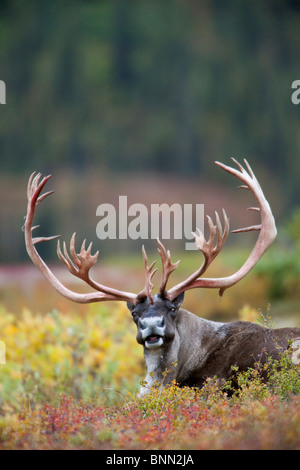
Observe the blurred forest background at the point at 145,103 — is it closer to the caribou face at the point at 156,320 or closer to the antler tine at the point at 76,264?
the antler tine at the point at 76,264

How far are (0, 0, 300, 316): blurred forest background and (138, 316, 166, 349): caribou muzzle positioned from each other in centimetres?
2136

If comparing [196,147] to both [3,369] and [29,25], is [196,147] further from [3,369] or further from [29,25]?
[3,369]

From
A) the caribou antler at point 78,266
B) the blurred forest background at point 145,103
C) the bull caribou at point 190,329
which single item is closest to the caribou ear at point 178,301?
the bull caribou at point 190,329

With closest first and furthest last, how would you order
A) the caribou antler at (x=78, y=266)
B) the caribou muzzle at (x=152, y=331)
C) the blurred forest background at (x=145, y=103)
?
the caribou muzzle at (x=152, y=331) → the caribou antler at (x=78, y=266) → the blurred forest background at (x=145, y=103)

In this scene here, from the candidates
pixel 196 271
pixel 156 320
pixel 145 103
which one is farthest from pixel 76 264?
pixel 145 103

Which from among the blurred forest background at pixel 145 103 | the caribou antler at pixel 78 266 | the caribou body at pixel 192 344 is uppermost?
the blurred forest background at pixel 145 103

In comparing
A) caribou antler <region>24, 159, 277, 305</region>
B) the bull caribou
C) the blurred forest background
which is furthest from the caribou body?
the blurred forest background

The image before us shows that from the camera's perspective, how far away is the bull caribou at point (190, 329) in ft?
20.6

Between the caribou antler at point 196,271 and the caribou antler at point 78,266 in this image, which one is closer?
the caribou antler at point 196,271

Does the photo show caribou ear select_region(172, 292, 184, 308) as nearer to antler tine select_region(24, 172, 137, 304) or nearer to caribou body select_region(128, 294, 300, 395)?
caribou body select_region(128, 294, 300, 395)

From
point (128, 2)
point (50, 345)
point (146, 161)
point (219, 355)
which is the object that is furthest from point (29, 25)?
point (219, 355)

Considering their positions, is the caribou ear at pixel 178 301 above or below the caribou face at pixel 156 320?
above

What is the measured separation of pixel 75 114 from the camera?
3222 centimetres

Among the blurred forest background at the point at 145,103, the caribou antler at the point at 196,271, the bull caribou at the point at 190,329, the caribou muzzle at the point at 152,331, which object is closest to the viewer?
the caribou muzzle at the point at 152,331
